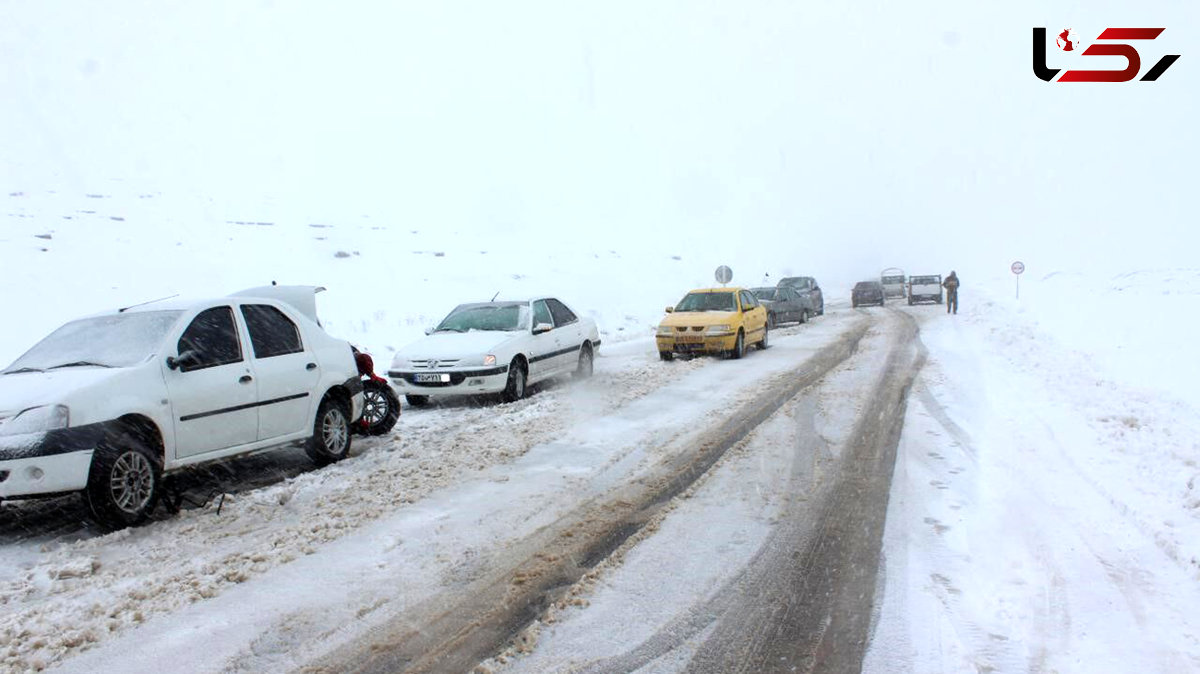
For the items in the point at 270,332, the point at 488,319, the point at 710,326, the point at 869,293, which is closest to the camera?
the point at 270,332

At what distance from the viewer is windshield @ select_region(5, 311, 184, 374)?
19.2 ft

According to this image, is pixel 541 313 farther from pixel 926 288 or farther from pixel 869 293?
pixel 926 288

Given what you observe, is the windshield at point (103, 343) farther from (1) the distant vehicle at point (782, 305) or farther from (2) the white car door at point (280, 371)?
(1) the distant vehicle at point (782, 305)

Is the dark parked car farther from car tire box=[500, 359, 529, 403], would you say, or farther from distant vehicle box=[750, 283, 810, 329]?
car tire box=[500, 359, 529, 403]

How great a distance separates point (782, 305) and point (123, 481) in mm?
21343

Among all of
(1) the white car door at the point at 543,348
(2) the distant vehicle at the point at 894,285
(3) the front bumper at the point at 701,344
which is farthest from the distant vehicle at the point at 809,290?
(1) the white car door at the point at 543,348

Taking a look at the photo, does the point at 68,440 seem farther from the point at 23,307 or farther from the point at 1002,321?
the point at 1002,321

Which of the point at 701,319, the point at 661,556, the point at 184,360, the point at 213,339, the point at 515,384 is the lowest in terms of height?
the point at 661,556

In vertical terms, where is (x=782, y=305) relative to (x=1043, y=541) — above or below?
above

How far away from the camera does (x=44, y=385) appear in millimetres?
5355

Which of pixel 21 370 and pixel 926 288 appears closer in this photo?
pixel 21 370

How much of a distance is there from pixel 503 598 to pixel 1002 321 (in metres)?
22.1

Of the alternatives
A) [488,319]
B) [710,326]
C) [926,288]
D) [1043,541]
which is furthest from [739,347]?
[926,288]

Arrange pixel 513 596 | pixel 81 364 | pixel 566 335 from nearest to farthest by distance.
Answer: pixel 513 596
pixel 81 364
pixel 566 335
